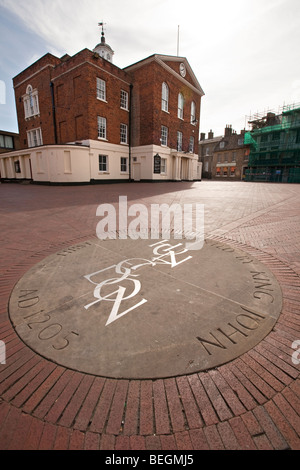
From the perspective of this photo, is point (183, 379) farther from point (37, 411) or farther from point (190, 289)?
point (190, 289)

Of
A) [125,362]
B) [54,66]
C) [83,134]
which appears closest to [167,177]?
[83,134]

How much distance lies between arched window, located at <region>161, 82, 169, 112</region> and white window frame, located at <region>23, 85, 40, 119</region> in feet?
47.4

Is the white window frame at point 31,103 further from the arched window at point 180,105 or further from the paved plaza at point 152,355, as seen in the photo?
the paved plaza at point 152,355

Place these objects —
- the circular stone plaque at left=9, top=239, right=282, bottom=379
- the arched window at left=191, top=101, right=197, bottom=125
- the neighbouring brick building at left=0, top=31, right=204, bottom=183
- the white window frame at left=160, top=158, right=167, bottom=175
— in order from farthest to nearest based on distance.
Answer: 1. the arched window at left=191, top=101, right=197, bottom=125
2. the white window frame at left=160, top=158, right=167, bottom=175
3. the neighbouring brick building at left=0, top=31, right=204, bottom=183
4. the circular stone plaque at left=9, top=239, right=282, bottom=379

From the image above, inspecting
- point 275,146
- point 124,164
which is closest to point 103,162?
point 124,164

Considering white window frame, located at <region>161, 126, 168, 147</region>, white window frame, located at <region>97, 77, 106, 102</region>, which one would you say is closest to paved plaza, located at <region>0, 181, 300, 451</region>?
white window frame, located at <region>97, 77, 106, 102</region>

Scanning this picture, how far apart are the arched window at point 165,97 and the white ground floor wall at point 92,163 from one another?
175 inches

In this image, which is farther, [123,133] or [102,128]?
[123,133]

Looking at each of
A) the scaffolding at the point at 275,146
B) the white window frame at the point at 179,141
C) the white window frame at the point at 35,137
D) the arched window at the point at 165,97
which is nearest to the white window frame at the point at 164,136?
the arched window at the point at 165,97

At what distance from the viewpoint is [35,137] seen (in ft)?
89.4

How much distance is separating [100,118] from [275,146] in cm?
3235

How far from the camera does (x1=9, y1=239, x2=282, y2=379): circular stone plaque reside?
5.99ft

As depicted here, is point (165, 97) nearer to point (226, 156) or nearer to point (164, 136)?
point (164, 136)

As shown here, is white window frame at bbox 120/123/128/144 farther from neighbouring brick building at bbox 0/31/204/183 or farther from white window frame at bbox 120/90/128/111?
white window frame at bbox 120/90/128/111
